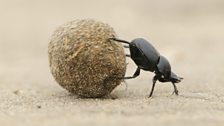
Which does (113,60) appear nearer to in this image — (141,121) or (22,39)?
(141,121)

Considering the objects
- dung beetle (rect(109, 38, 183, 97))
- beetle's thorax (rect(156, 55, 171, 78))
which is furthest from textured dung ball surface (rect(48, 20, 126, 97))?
beetle's thorax (rect(156, 55, 171, 78))

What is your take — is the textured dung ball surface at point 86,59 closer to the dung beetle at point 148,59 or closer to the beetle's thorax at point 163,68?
the dung beetle at point 148,59

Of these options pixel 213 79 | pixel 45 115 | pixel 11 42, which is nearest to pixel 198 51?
pixel 213 79

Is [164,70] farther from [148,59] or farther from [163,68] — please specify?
[148,59]

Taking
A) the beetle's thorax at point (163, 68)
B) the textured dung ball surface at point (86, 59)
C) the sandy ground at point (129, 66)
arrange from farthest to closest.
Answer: the beetle's thorax at point (163, 68), the textured dung ball surface at point (86, 59), the sandy ground at point (129, 66)

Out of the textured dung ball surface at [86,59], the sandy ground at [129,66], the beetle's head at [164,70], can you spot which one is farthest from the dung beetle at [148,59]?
the sandy ground at [129,66]
